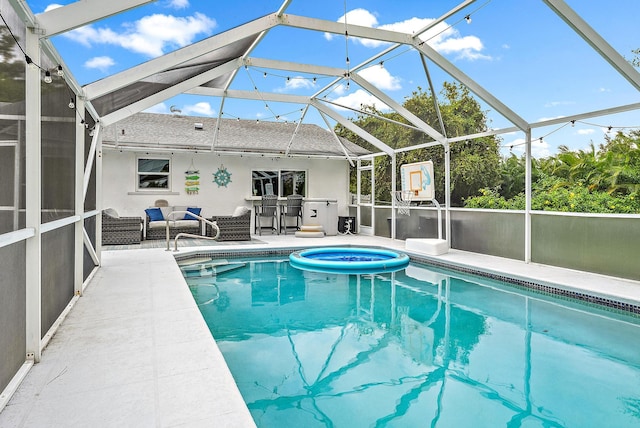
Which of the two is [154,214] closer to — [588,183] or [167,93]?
[167,93]

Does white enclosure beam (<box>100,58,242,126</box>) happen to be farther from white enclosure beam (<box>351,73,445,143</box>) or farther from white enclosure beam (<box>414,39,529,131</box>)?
white enclosure beam (<box>414,39,529,131</box>)

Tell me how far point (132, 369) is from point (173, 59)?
159 inches

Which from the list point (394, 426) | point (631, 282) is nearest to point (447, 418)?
point (394, 426)

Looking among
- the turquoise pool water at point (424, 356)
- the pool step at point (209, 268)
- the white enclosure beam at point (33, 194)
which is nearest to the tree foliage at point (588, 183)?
the turquoise pool water at point (424, 356)

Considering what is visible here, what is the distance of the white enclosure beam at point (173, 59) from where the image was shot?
486 centimetres

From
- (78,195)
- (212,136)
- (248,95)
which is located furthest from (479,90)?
(212,136)

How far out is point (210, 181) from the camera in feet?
41.1

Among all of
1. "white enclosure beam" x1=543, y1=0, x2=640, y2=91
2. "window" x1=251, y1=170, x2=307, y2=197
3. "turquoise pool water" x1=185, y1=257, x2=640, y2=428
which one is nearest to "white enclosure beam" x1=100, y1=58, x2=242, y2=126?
"turquoise pool water" x1=185, y1=257, x2=640, y2=428

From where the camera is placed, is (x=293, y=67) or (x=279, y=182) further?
(x=279, y=182)

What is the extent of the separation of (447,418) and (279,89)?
8.88 metres

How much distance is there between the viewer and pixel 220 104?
9430mm

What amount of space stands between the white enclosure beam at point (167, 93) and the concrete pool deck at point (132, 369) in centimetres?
285

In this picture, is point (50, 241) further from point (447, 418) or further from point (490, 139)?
point (490, 139)

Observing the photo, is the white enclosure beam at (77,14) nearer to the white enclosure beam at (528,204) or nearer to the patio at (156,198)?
the patio at (156,198)
